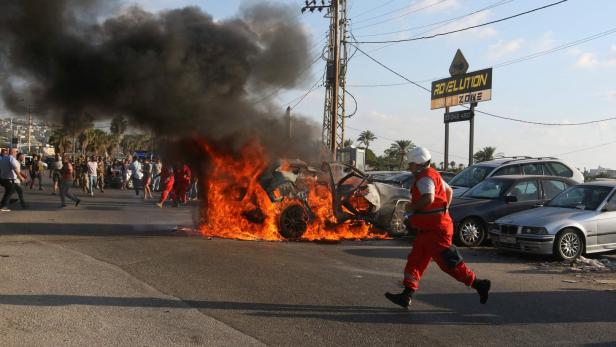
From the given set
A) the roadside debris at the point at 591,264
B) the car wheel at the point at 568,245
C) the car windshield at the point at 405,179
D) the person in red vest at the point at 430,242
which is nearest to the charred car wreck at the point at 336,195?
the car wheel at the point at 568,245

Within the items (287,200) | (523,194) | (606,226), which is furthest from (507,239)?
Result: (287,200)

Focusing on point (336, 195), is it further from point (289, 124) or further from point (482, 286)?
point (482, 286)

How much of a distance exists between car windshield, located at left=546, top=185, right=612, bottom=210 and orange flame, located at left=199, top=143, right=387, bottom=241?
385 centimetres

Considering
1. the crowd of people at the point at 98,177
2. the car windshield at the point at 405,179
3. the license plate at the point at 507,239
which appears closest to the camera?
the license plate at the point at 507,239

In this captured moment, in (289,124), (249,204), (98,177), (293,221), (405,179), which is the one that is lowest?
(293,221)

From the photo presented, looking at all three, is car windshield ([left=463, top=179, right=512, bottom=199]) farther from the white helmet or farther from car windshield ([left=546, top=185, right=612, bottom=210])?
the white helmet

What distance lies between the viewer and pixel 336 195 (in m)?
10.8

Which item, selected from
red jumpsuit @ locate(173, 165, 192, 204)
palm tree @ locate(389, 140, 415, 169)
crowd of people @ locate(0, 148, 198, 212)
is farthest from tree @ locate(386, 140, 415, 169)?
red jumpsuit @ locate(173, 165, 192, 204)

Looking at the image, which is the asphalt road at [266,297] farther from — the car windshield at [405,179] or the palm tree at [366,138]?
the palm tree at [366,138]

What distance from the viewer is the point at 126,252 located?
854 centimetres

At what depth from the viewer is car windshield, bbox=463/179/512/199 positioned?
1164cm

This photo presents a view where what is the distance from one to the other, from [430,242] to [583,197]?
5.87 meters

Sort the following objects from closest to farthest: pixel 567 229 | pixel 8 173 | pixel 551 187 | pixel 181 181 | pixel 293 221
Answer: pixel 567 229
pixel 293 221
pixel 551 187
pixel 181 181
pixel 8 173

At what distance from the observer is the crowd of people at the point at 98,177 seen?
A: 14.0 meters
